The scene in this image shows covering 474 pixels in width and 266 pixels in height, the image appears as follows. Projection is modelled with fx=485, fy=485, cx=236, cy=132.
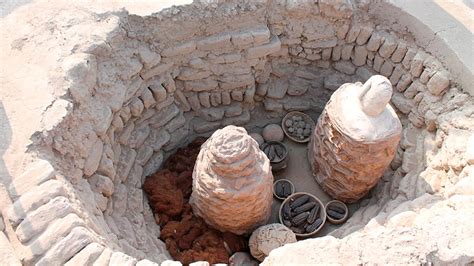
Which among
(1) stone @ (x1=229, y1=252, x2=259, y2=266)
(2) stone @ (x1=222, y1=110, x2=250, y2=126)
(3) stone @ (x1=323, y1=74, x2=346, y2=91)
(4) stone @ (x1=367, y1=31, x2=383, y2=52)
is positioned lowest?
(1) stone @ (x1=229, y1=252, x2=259, y2=266)

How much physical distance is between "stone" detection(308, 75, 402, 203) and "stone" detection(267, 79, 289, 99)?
2.34ft

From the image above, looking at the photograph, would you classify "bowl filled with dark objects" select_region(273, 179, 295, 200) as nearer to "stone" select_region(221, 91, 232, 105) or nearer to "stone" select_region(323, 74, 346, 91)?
"stone" select_region(221, 91, 232, 105)

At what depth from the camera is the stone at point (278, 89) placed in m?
4.73

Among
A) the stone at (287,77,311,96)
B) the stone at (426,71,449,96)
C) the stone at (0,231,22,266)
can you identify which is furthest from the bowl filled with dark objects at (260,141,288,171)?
the stone at (0,231,22,266)

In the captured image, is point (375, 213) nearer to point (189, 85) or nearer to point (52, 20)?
point (189, 85)

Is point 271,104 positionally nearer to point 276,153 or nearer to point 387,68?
point 276,153

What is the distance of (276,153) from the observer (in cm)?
467

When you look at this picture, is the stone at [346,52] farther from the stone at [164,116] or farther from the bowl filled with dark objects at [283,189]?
the stone at [164,116]

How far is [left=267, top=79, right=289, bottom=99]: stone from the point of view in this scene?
4734mm

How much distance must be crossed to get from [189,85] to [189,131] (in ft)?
1.67

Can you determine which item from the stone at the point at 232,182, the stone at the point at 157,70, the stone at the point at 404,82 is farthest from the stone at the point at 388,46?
the stone at the point at 157,70

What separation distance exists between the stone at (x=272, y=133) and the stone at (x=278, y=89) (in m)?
0.30

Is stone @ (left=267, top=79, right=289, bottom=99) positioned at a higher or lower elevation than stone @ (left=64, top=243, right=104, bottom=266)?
lower

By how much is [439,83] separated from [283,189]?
163 centimetres
